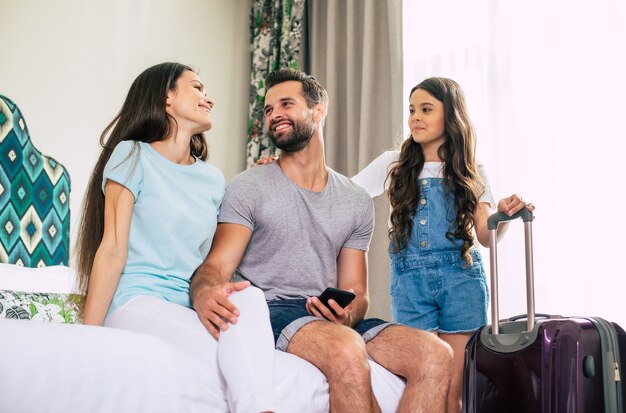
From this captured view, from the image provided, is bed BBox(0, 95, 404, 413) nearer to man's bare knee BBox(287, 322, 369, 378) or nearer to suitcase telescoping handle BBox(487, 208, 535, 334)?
man's bare knee BBox(287, 322, 369, 378)

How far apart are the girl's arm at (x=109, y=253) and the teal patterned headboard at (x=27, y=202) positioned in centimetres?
107

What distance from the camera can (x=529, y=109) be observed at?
9.73 ft

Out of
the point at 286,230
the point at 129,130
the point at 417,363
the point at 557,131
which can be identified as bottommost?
the point at 417,363

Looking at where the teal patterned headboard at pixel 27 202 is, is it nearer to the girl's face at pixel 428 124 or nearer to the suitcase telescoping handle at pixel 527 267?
the girl's face at pixel 428 124

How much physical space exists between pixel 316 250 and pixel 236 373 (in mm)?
759

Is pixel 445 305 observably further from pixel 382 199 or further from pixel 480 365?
pixel 382 199

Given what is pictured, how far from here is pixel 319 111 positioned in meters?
2.38

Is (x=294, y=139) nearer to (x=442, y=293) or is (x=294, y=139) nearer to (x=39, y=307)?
(x=442, y=293)

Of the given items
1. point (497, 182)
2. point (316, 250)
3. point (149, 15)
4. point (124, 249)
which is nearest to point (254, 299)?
point (124, 249)

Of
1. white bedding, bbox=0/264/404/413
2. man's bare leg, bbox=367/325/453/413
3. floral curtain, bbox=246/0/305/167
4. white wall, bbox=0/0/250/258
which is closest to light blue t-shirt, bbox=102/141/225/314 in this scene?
white bedding, bbox=0/264/404/413

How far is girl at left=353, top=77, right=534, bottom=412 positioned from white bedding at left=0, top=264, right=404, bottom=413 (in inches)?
32.2

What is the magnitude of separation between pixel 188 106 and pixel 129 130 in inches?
7.3

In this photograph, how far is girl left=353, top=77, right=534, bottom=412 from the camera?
2.16 m

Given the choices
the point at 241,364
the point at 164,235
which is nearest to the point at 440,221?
the point at 164,235
